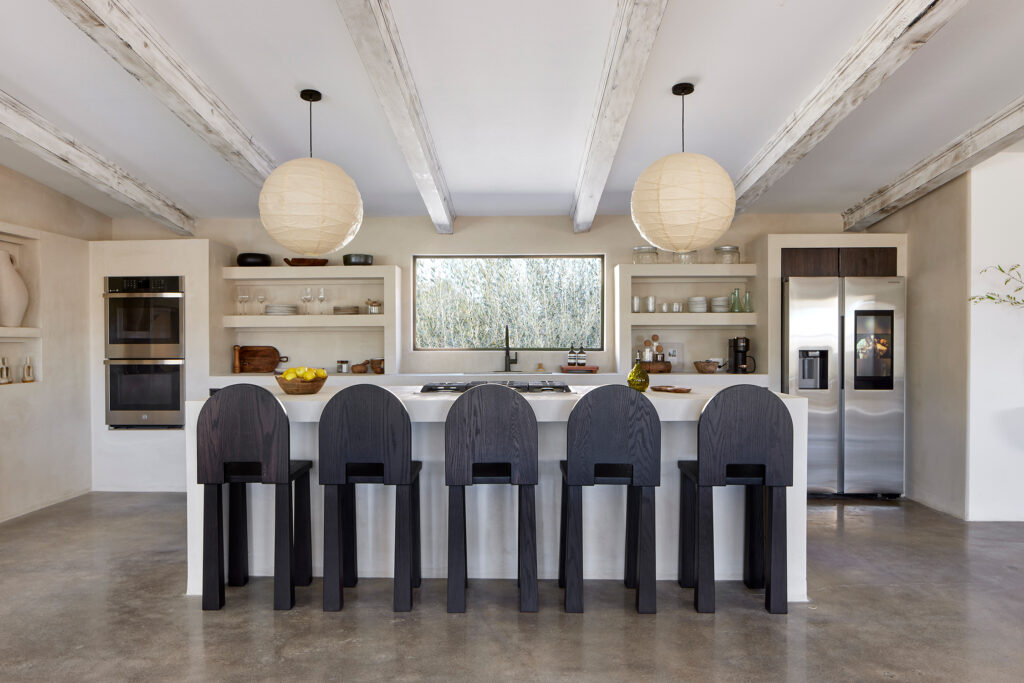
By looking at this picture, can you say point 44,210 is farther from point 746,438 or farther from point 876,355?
point 876,355

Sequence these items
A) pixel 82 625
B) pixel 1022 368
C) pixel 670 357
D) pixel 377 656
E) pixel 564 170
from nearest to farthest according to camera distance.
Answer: pixel 377 656
pixel 82 625
pixel 1022 368
pixel 564 170
pixel 670 357

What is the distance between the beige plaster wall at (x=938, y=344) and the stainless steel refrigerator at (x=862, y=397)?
0.35 ft

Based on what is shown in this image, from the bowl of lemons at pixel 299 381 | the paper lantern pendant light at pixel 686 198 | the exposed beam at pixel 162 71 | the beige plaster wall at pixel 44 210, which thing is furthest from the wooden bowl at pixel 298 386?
the beige plaster wall at pixel 44 210

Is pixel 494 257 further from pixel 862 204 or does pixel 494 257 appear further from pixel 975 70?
pixel 975 70

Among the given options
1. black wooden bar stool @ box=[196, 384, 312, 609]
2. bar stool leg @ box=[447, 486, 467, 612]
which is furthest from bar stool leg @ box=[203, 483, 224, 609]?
bar stool leg @ box=[447, 486, 467, 612]

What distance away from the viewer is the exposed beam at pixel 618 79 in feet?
8.21

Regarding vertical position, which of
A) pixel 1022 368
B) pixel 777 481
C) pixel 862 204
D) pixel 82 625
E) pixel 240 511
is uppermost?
pixel 862 204

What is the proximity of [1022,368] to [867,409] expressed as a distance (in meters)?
1.01

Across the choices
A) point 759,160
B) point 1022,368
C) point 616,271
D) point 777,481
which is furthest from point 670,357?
point 777,481

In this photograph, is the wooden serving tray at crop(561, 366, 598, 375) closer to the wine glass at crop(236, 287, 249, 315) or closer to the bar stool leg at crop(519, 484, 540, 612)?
the bar stool leg at crop(519, 484, 540, 612)

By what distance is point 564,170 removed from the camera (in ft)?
14.9

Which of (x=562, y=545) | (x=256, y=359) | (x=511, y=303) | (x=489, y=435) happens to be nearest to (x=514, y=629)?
(x=562, y=545)

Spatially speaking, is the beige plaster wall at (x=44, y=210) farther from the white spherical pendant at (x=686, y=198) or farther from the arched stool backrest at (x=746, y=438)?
the arched stool backrest at (x=746, y=438)

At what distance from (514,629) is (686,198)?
2.03 metres
